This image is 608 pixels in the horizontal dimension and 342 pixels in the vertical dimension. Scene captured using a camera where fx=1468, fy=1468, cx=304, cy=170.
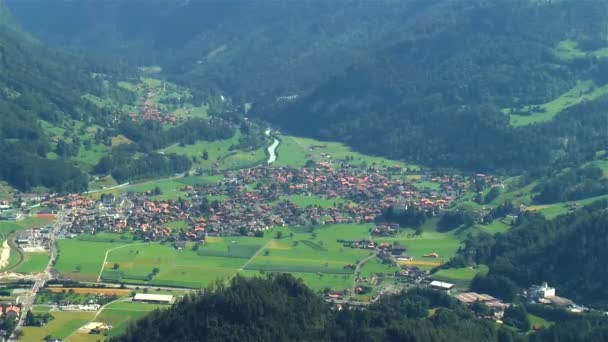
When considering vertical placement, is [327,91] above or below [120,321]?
above

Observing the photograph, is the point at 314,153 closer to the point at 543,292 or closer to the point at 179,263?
the point at 179,263

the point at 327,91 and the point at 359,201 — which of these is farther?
the point at 327,91

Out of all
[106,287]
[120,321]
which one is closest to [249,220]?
[106,287]

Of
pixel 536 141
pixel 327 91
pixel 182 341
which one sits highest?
pixel 327 91

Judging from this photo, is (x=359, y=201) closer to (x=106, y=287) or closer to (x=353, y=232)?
(x=353, y=232)

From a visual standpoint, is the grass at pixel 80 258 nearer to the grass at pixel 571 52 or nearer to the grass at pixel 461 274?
the grass at pixel 461 274

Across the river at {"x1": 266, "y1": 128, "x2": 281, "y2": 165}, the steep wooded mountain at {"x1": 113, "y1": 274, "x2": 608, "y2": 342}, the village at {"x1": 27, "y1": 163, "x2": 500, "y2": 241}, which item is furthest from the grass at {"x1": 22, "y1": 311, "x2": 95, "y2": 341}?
the river at {"x1": 266, "y1": 128, "x2": 281, "y2": 165}

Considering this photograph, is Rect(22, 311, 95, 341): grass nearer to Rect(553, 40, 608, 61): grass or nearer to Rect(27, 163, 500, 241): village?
Rect(27, 163, 500, 241): village
